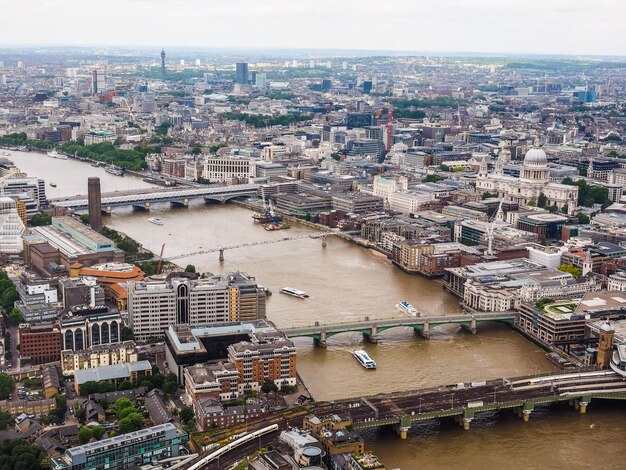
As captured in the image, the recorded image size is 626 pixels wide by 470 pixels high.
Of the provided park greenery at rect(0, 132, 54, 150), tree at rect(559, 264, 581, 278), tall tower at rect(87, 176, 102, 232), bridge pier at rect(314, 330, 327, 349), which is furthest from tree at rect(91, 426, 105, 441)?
park greenery at rect(0, 132, 54, 150)

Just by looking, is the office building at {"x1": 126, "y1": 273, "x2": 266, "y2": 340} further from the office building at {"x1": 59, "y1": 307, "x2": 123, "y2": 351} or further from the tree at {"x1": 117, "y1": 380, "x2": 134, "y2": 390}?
the tree at {"x1": 117, "y1": 380, "x2": 134, "y2": 390}

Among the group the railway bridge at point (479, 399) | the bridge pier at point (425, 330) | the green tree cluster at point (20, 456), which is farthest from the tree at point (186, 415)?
the bridge pier at point (425, 330)

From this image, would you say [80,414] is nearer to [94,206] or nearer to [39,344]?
[39,344]

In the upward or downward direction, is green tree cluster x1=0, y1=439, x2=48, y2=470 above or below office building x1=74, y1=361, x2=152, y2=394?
below

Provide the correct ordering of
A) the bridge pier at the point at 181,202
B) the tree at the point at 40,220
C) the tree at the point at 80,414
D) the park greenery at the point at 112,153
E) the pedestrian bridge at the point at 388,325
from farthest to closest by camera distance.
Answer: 1. the park greenery at the point at 112,153
2. the bridge pier at the point at 181,202
3. the tree at the point at 40,220
4. the pedestrian bridge at the point at 388,325
5. the tree at the point at 80,414

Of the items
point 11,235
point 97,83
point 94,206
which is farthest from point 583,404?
point 97,83

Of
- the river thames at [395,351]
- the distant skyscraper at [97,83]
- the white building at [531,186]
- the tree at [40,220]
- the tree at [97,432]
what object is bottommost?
the river thames at [395,351]

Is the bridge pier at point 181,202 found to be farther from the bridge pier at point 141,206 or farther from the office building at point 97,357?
the office building at point 97,357
